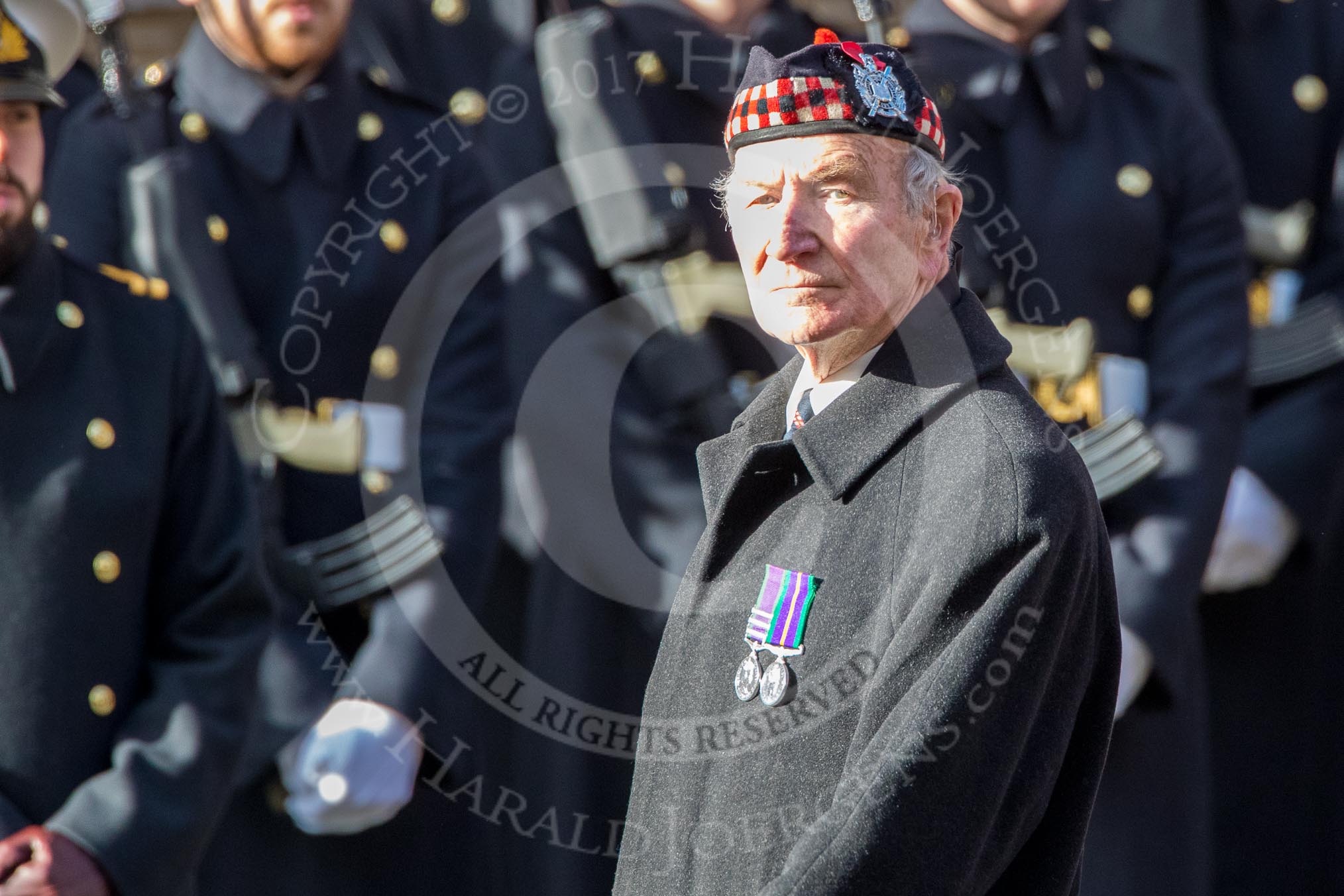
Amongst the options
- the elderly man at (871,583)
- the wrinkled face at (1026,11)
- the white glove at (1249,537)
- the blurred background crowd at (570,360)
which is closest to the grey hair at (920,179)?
the elderly man at (871,583)

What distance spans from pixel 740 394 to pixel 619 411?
0.23m

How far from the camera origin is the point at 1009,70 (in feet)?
10.3

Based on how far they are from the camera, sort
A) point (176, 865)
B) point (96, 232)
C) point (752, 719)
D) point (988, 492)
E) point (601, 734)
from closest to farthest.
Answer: point (988, 492) → point (752, 719) → point (176, 865) → point (96, 232) → point (601, 734)

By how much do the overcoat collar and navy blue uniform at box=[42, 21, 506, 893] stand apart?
1.43 metres

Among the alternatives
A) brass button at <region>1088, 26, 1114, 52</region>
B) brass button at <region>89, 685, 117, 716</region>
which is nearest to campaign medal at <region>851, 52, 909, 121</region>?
brass button at <region>89, 685, 117, 716</region>

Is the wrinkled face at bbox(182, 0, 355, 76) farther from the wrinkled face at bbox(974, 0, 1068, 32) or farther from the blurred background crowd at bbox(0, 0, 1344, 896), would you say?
the wrinkled face at bbox(974, 0, 1068, 32)

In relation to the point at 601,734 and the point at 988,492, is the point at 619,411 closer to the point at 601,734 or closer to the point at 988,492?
the point at 601,734

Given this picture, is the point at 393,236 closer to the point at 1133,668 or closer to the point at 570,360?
the point at 570,360

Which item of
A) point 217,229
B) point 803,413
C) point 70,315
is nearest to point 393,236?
point 217,229

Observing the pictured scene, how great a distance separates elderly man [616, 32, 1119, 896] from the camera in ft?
4.23

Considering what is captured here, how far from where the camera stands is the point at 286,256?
2.89m

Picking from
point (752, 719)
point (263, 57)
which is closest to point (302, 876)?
point (263, 57)

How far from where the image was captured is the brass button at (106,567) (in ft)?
7.83

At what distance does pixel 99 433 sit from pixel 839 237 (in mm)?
1335
